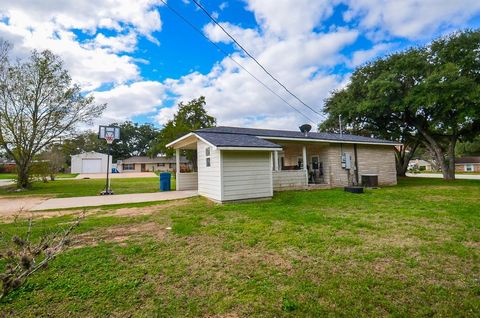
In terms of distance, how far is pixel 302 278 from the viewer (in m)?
2.66

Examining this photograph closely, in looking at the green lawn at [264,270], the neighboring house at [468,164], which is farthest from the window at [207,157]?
the neighboring house at [468,164]

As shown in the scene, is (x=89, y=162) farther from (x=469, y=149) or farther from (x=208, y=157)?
(x=469, y=149)

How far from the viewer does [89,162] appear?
126 ft

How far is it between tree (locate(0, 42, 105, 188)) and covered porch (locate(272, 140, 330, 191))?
13.7 metres

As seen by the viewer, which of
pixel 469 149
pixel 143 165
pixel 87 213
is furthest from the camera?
pixel 143 165

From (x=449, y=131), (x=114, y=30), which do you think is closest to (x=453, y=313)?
(x=114, y=30)

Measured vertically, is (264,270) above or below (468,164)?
below

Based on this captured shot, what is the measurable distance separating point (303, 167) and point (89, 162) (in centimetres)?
3926

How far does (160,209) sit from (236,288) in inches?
199

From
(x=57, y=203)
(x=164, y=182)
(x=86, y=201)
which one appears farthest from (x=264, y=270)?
(x=164, y=182)

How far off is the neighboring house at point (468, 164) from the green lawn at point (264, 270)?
50.7 m

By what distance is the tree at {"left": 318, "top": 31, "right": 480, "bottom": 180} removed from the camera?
13.4 metres

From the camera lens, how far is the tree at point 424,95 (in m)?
13.4

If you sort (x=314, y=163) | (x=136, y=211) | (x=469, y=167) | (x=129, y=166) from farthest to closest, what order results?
(x=129, y=166) → (x=469, y=167) → (x=314, y=163) → (x=136, y=211)
